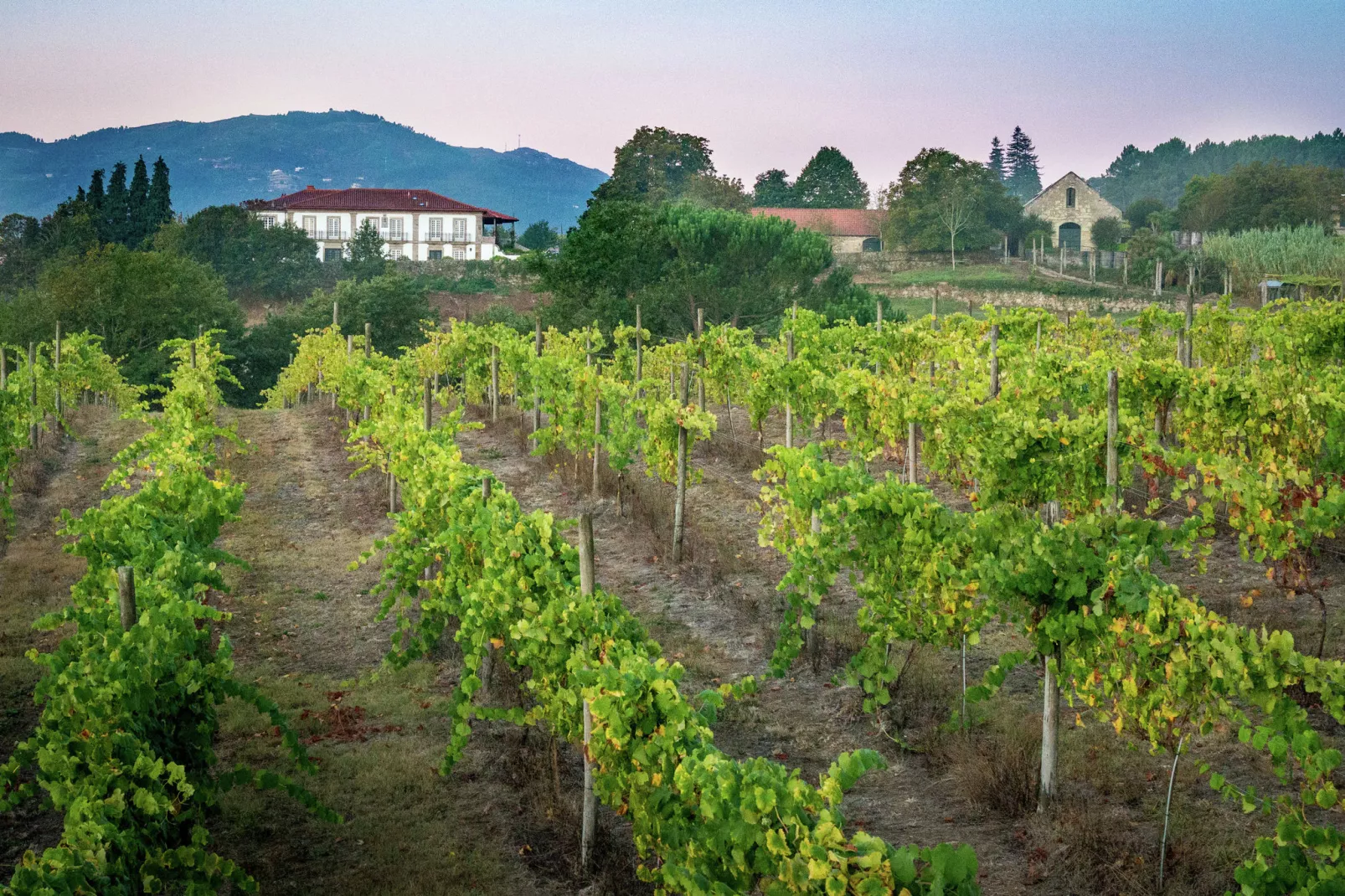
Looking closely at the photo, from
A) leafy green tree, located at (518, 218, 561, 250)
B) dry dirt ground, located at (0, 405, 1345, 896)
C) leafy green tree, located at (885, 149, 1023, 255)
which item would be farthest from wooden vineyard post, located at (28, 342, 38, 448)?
leafy green tree, located at (518, 218, 561, 250)

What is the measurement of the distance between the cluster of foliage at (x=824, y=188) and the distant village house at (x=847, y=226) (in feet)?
28.6

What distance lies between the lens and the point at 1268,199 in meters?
57.2

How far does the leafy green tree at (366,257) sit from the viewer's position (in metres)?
58.2

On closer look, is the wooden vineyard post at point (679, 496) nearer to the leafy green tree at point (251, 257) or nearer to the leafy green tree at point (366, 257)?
the leafy green tree at point (366, 257)

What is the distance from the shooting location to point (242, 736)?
8.31 m

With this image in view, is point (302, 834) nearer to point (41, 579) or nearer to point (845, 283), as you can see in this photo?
point (41, 579)

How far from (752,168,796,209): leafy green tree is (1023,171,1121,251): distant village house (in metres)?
18.7

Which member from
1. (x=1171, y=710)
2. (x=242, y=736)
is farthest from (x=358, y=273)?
(x=1171, y=710)

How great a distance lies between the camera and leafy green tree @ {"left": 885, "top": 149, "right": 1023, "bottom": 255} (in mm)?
61156

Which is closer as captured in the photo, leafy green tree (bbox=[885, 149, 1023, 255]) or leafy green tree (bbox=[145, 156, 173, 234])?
leafy green tree (bbox=[145, 156, 173, 234])

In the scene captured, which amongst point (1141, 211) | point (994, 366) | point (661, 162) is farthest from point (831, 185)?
point (994, 366)

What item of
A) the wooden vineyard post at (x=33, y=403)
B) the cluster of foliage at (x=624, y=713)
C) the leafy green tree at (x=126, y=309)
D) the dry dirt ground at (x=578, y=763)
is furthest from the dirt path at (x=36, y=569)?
the leafy green tree at (x=126, y=309)

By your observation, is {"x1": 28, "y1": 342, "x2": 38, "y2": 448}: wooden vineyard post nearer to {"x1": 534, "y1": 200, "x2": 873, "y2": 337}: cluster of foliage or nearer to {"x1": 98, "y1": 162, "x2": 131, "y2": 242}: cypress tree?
{"x1": 534, "y1": 200, "x2": 873, "y2": 337}: cluster of foliage

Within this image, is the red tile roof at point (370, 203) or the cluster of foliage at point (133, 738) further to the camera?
the red tile roof at point (370, 203)
